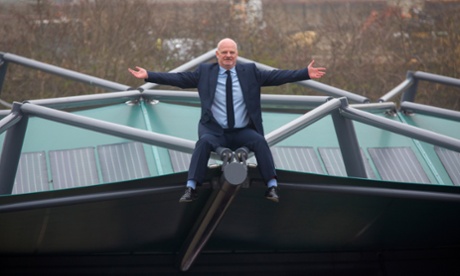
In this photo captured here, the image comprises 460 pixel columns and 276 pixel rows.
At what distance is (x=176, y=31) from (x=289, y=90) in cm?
405

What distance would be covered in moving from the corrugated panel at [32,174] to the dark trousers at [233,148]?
17.7ft

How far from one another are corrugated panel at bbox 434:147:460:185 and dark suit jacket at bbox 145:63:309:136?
6.55 meters

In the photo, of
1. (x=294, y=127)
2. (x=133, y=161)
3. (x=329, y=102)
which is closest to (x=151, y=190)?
(x=294, y=127)

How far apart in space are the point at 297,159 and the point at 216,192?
16.5 feet

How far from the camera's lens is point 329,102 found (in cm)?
1439

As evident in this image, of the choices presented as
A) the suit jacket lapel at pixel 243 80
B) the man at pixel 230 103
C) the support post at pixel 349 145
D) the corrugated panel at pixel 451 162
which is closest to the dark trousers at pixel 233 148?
the man at pixel 230 103

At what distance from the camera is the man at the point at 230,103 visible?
11.9 m

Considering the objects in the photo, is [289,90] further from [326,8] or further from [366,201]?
[366,201]

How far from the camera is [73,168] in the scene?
16.9m

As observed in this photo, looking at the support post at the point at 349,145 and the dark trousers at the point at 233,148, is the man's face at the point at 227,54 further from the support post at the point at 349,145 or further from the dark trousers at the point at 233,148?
the support post at the point at 349,145

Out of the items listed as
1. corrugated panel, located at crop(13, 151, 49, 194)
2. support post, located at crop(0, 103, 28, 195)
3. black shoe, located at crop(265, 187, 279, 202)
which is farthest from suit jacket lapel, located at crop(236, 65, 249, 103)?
corrugated panel, located at crop(13, 151, 49, 194)

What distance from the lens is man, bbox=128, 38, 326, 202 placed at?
38.9ft

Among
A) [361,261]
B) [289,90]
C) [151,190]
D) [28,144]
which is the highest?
[151,190]

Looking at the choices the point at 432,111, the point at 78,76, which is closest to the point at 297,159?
the point at 432,111
